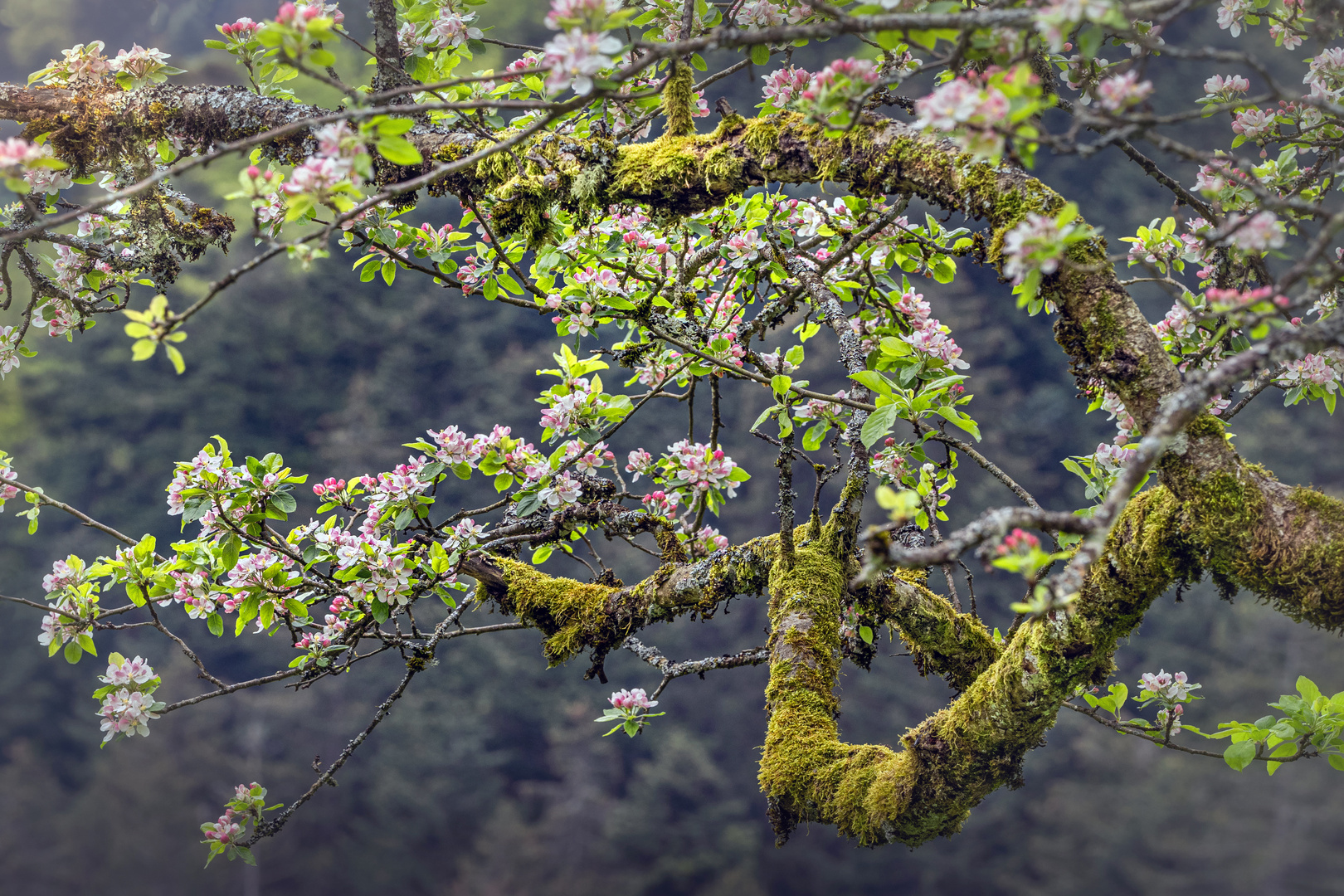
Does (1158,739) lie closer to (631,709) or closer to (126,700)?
(631,709)

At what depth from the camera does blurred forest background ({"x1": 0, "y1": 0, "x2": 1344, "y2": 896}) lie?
1116cm

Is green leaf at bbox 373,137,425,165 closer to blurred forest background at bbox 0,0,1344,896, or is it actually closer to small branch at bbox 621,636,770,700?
small branch at bbox 621,636,770,700

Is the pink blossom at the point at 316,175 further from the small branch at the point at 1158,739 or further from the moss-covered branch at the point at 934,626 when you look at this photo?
the small branch at the point at 1158,739

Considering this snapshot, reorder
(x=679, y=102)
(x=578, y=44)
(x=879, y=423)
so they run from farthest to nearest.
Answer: (x=679, y=102) → (x=879, y=423) → (x=578, y=44)

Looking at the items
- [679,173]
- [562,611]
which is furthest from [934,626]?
[679,173]

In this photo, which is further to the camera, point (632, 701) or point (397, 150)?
point (632, 701)

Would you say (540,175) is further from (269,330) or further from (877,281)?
(269,330)

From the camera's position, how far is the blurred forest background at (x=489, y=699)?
11.2 m

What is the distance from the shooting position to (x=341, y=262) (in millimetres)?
13867

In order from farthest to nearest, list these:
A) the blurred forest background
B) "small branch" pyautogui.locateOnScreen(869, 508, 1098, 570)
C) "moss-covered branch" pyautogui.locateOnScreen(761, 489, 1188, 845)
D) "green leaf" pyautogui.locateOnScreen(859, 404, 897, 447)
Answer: the blurred forest background, "green leaf" pyautogui.locateOnScreen(859, 404, 897, 447), "moss-covered branch" pyautogui.locateOnScreen(761, 489, 1188, 845), "small branch" pyautogui.locateOnScreen(869, 508, 1098, 570)

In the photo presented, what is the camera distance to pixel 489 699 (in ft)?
40.8

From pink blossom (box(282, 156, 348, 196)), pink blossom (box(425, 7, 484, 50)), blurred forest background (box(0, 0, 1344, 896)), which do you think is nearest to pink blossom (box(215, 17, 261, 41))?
pink blossom (box(425, 7, 484, 50))

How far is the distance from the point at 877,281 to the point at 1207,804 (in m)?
12.7

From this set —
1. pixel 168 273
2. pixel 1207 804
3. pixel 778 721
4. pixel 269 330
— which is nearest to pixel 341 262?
pixel 269 330
